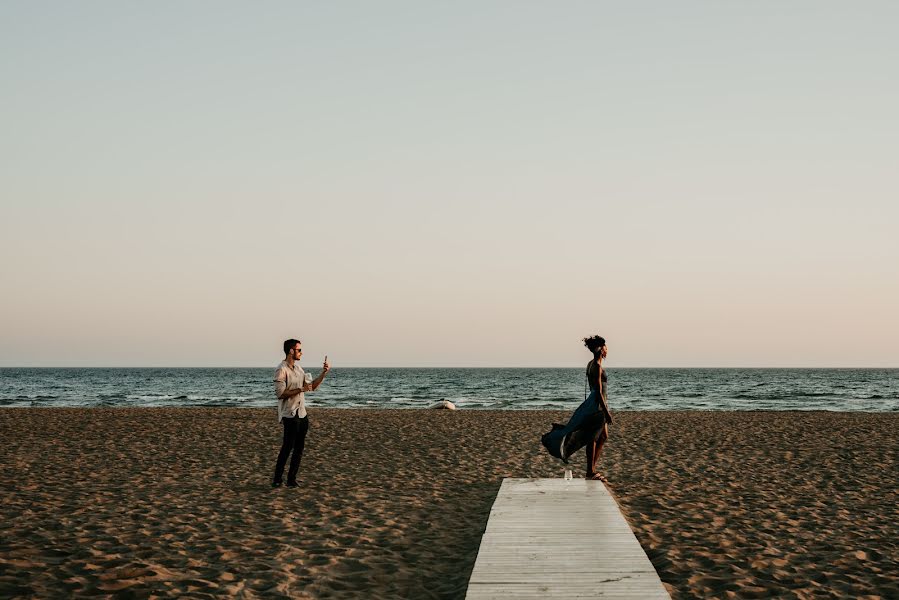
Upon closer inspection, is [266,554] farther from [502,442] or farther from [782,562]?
[502,442]

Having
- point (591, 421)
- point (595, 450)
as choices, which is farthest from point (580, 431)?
point (595, 450)

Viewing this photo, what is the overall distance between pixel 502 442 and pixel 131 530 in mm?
11977

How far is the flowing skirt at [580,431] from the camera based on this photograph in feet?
35.5

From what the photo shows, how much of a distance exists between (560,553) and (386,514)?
3.62 metres

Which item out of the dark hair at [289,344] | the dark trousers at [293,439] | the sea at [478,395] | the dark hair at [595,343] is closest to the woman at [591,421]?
the dark hair at [595,343]

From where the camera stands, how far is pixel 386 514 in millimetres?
9531

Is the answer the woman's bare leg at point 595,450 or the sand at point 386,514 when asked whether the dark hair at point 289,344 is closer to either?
the sand at point 386,514

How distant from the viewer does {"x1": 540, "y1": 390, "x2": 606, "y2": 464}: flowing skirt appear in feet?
35.5

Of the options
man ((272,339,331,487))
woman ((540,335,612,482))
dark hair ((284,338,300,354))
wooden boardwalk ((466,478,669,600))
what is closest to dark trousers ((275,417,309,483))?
man ((272,339,331,487))

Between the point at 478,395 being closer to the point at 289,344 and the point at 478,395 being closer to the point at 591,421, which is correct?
the point at 591,421

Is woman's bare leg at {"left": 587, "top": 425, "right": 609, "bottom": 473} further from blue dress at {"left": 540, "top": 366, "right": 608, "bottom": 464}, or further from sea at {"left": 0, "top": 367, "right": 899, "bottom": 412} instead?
sea at {"left": 0, "top": 367, "right": 899, "bottom": 412}

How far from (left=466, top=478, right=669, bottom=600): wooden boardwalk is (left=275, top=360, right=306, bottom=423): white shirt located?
3425 millimetres

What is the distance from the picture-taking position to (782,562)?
23.5ft

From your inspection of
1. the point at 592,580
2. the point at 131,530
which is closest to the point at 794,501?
the point at 592,580
